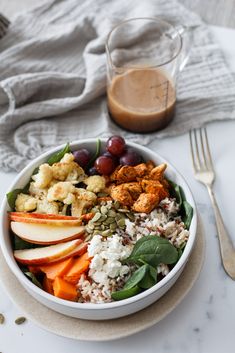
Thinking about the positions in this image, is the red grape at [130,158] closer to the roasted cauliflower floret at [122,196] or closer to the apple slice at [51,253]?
the roasted cauliflower floret at [122,196]

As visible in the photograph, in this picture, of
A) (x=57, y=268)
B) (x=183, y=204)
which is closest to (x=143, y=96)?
(x=183, y=204)

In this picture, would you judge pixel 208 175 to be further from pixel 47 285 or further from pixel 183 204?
pixel 47 285

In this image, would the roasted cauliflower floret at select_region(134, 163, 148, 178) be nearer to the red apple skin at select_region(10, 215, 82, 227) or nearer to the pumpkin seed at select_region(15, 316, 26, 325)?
the red apple skin at select_region(10, 215, 82, 227)

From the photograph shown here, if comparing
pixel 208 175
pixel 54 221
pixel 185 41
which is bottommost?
pixel 208 175

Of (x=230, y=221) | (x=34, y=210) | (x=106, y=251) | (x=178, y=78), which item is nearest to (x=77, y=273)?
(x=106, y=251)

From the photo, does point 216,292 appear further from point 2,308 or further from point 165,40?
point 165,40

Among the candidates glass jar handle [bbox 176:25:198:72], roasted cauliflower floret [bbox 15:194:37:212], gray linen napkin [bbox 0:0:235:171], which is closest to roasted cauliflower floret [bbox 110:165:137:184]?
roasted cauliflower floret [bbox 15:194:37:212]

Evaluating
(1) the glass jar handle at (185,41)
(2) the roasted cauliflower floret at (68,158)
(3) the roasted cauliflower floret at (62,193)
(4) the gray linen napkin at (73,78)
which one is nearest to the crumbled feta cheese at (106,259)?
(3) the roasted cauliflower floret at (62,193)
